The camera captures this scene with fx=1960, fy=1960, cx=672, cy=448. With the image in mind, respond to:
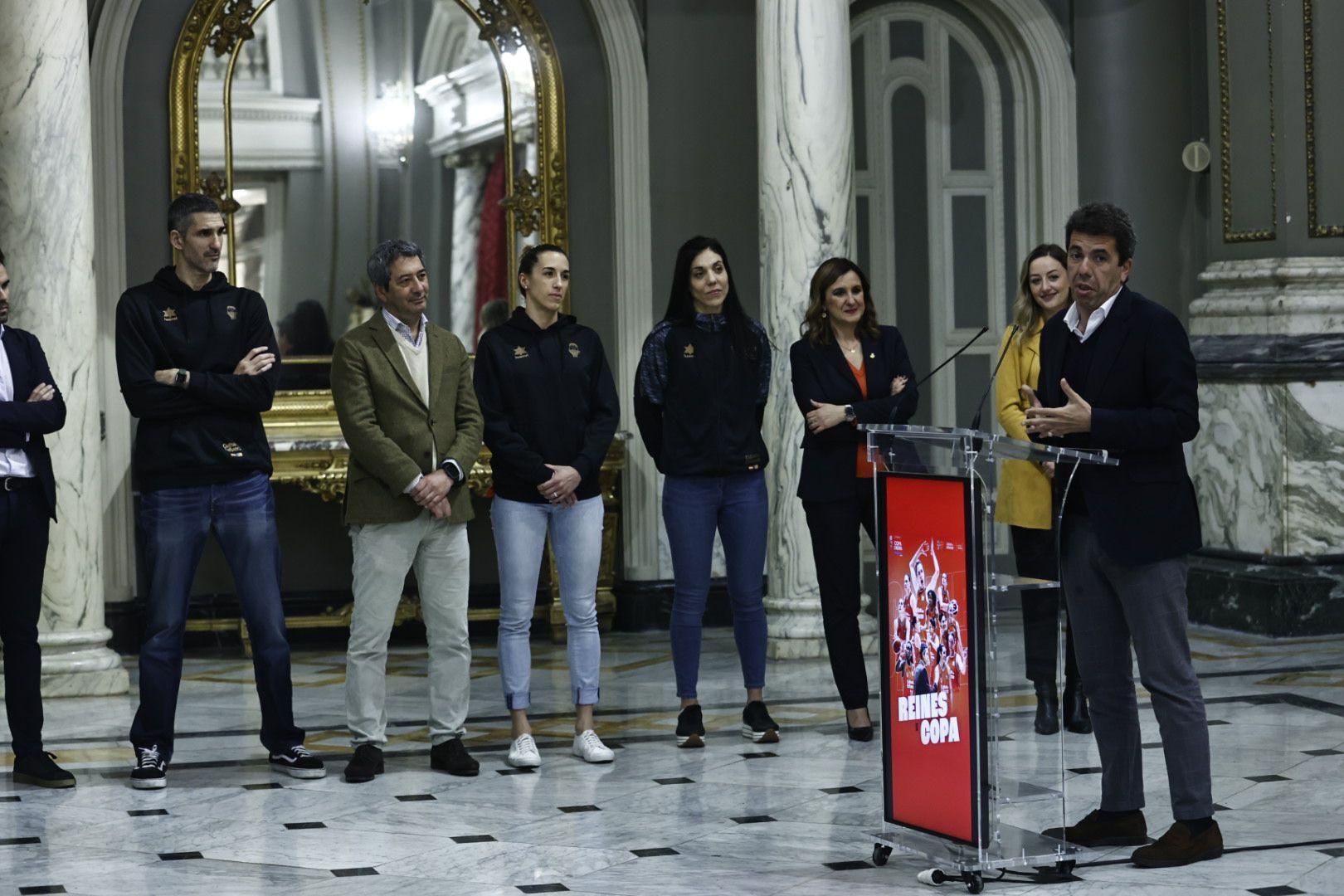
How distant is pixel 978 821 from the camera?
4215 millimetres

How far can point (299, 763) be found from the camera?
19.1 ft

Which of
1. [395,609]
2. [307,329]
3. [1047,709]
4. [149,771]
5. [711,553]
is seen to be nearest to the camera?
[1047,709]

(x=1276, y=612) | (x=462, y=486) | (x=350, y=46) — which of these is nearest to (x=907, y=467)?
(x=462, y=486)

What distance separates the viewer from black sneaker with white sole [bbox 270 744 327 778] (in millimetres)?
5785


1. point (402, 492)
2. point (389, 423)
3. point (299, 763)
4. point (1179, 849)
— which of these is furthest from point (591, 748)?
point (1179, 849)

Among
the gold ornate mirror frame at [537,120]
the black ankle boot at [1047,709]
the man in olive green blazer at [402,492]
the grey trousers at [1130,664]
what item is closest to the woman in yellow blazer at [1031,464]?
the grey trousers at [1130,664]

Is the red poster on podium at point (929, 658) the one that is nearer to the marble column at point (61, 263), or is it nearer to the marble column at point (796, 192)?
the marble column at point (796, 192)

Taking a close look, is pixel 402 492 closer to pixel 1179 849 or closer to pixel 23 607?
pixel 23 607

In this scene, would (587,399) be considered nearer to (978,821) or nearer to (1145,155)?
(978,821)

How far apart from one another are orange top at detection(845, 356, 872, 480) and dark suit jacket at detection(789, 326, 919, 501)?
0.03 ft

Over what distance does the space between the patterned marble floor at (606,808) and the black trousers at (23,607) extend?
0.20 m

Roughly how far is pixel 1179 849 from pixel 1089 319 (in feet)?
4.03

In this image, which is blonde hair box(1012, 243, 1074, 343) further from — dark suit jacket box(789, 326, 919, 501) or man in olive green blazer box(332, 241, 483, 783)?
man in olive green blazer box(332, 241, 483, 783)

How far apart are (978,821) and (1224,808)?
120 cm
